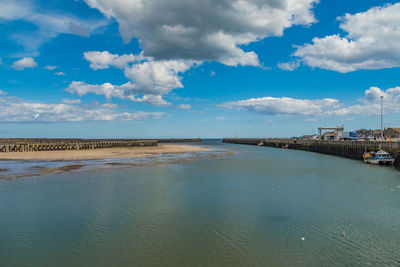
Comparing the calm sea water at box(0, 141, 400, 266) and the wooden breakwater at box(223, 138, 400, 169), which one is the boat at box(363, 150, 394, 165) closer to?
the wooden breakwater at box(223, 138, 400, 169)

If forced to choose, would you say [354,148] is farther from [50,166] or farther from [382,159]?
[50,166]

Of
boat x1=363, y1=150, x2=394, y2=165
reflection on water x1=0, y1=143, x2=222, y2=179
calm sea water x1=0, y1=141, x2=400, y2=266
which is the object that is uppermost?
boat x1=363, y1=150, x2=394, y2=165

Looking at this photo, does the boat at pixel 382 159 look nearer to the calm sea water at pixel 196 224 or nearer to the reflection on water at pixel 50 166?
the calm sea water at pixel 196 224

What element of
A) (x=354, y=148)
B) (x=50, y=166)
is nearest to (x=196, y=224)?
(x=50, y=166)

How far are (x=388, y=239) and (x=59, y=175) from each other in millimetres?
32266

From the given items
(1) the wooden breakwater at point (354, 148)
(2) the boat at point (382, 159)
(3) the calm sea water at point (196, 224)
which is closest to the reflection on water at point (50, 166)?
(3) the calm sea water at point (196, 224)

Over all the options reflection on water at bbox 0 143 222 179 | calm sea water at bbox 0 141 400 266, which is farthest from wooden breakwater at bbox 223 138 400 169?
reflection on water at bbox 0 143 222 179

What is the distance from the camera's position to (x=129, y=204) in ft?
63.3

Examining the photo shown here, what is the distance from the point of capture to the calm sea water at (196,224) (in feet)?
37.5

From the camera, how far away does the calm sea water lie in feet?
37.5

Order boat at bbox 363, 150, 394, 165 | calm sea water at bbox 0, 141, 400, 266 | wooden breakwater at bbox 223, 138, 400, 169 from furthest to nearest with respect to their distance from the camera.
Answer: wooden breakwater at bbox 223, 138, 400, 169
boat at bbox 363, 150, 394, 165
calm sea water at bbox 0, 141, 400, 266

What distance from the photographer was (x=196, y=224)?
607 inches

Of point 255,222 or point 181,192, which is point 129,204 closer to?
point 181,192

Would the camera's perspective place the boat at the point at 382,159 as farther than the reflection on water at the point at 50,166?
Yes
